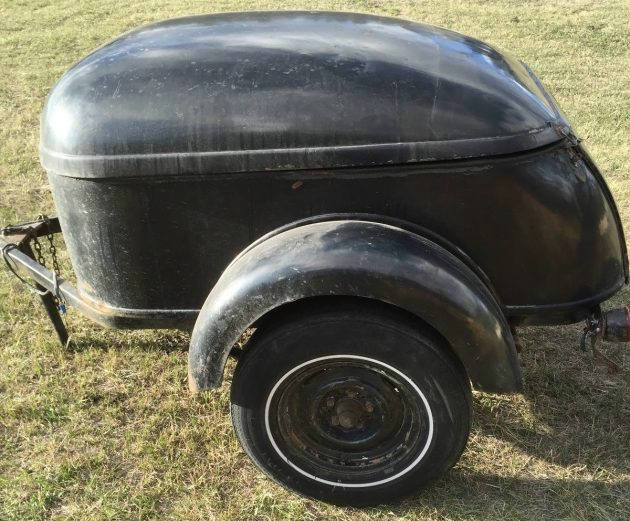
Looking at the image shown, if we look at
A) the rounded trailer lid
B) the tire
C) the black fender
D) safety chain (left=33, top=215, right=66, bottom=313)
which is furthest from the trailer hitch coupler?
safety chain (left=33, top=215, right=66, bottom=313)

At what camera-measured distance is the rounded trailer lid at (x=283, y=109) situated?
215 centimetres

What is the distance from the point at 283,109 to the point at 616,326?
135 centimetres

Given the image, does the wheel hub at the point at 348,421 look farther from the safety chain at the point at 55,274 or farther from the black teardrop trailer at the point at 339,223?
the safety chain at the point at 55,274

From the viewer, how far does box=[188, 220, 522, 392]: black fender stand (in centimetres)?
204

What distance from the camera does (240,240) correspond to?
2330 millimetres

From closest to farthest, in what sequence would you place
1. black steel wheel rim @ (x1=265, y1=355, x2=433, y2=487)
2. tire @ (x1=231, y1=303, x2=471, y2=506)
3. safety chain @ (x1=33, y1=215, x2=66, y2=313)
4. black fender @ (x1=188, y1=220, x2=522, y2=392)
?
black fender @ (x1=188, y1=220, x2=522, y2=392) < tire @ (x1=231, y1=303, x2=471, y2=506) < black steel wheel rim @ (x1=265, y1=355, x2=433, y2=487) < safety chain @ (x1=33, y1=215, x2=66, y2=313)

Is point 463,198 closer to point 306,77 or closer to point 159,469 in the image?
point 306,77

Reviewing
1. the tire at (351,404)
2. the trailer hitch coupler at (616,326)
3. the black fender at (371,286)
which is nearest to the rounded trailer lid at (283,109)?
the black fender at (371,286)

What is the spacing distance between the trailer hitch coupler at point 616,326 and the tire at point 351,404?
21.7 inches

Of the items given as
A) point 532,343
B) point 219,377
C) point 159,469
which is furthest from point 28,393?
point 532,343

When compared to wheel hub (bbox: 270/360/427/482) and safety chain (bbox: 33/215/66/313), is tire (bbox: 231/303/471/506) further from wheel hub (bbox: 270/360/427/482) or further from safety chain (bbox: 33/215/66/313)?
safety chain (bbox: 33/215/66/313)

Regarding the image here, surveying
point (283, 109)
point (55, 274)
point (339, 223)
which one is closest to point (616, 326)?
point (339, 223)

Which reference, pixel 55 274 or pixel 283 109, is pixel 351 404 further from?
pixel 55 274

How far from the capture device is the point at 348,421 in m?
2.35
